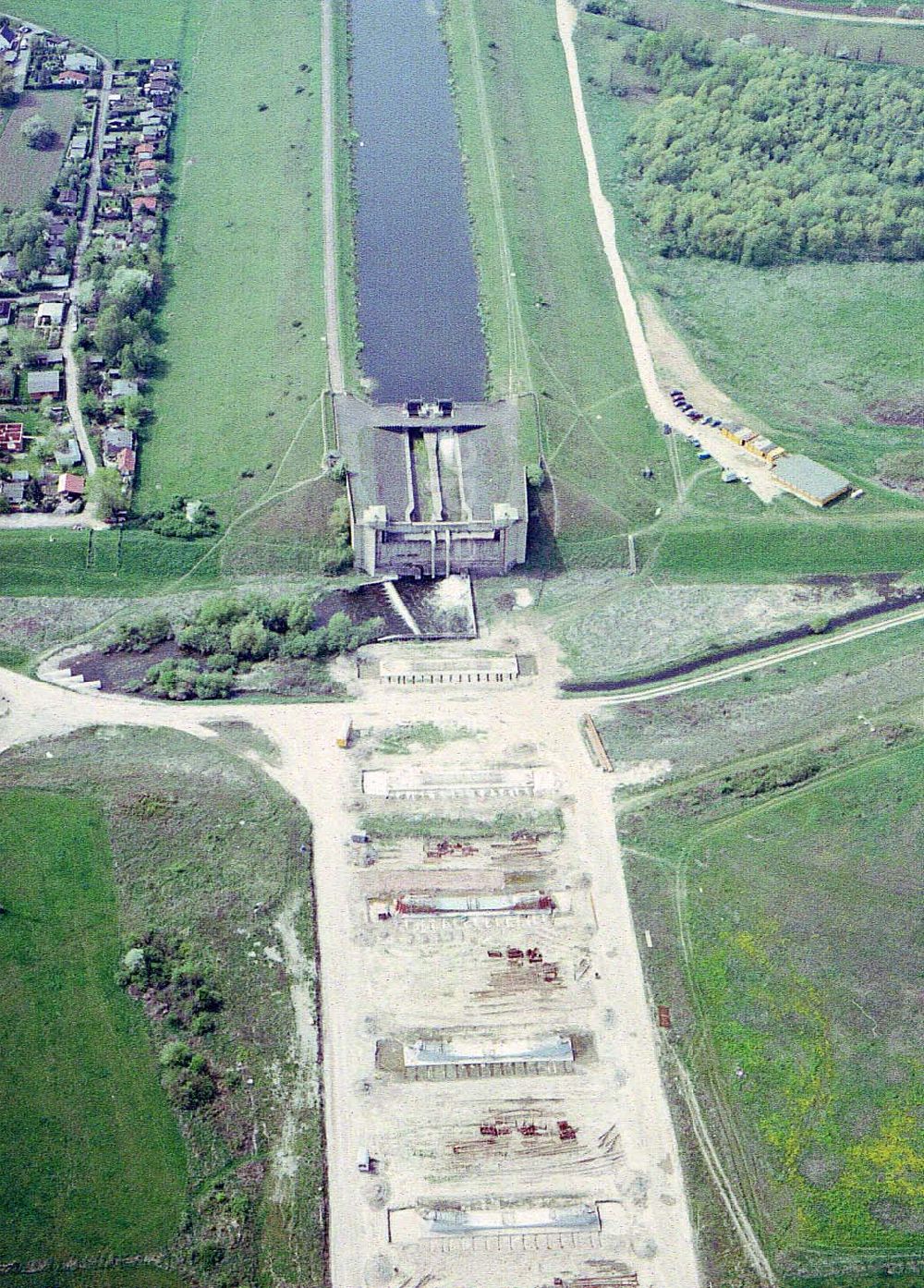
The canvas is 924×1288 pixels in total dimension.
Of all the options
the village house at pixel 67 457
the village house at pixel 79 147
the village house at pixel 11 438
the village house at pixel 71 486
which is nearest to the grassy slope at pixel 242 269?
the village house at pixel 71 486

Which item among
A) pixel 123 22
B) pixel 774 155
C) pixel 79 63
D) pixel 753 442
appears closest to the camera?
pixel 753 442

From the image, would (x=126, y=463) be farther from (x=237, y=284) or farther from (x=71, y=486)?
(x=237, y=284)

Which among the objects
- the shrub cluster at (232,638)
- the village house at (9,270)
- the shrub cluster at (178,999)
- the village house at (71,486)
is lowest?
the shrub cluster at (178,999)

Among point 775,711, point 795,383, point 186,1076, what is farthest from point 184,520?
point 795,383

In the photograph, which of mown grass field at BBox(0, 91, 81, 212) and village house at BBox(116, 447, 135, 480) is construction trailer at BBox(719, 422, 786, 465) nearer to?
village house at BBox(116, 447, 135, 480)

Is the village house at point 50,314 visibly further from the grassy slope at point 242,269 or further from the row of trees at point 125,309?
the grassy slope at point 242,269
